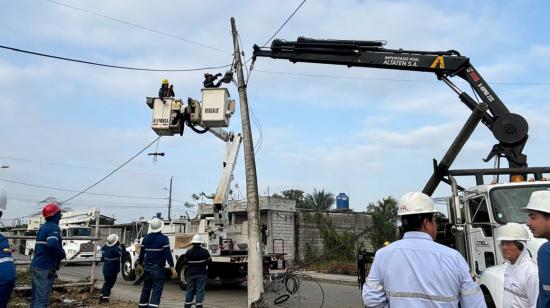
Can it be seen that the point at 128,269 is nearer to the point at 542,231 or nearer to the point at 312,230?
the point at 312,230

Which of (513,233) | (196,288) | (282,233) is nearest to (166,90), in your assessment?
(196,288)

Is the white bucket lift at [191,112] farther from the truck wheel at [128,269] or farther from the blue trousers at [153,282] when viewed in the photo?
the truck wheel at [128,269]

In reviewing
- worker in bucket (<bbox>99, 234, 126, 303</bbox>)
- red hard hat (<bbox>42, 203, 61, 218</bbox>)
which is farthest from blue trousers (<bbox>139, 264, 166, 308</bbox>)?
red hard hat (<bbox>42, 203, 61, 218</bbox>)

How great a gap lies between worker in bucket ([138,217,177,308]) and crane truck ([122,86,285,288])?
11.5ft

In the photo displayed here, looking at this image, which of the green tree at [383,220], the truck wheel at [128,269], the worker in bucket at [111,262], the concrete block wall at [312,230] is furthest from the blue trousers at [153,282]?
the concrete block wall at [312,230]

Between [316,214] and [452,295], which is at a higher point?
[316,214]

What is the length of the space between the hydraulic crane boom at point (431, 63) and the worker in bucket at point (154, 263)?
6.08 metres

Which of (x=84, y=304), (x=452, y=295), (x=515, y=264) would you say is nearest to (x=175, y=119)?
(x=84, y=304)

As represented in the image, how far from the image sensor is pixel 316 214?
28.7 m

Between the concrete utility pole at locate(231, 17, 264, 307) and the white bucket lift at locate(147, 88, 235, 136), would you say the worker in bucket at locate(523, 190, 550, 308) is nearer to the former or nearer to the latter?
the concrete utility pole at locate(231, 17, 264, 307)

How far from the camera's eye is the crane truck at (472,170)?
735cm

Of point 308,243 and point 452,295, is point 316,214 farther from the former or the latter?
point 452,295

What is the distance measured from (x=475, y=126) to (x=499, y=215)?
2674mm

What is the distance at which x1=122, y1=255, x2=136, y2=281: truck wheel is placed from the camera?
1828 cm
